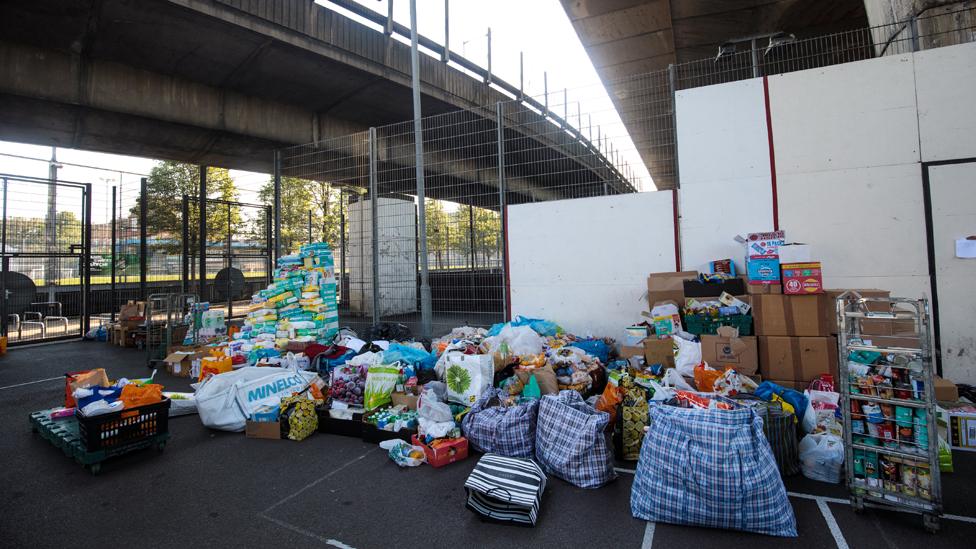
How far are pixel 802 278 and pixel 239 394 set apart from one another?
595 centimetres

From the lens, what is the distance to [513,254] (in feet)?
23.8

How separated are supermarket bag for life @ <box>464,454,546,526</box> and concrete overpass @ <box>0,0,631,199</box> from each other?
449cm

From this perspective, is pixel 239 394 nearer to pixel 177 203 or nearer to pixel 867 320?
pixel 867 320

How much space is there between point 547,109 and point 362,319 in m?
6.29

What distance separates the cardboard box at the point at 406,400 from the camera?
4.25 metres

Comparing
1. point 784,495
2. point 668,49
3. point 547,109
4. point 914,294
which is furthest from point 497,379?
point 668,49

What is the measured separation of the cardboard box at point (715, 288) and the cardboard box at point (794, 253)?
54 centimetres

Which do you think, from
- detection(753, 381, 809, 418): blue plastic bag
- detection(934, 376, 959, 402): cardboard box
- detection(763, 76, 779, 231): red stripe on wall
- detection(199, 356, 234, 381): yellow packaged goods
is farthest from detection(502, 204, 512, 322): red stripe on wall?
detection(934, 376, 959, 402): cardboard box

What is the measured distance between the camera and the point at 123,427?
353 centimetres

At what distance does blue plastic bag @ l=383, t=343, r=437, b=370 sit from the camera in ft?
17.3

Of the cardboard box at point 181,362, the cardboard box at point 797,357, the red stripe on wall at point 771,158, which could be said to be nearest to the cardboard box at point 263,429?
the cardboard box at point 181,362

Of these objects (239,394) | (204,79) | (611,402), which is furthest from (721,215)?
(204,79)

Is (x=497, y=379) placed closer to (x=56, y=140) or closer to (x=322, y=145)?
(x=322, y=145)

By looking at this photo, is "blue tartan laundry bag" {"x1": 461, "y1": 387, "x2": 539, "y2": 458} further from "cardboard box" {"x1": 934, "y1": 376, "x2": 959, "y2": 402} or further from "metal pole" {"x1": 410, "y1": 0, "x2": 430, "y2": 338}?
"metal pole" {"x1": 410, "y1": 0, "x2": 430, "y2": 338}
